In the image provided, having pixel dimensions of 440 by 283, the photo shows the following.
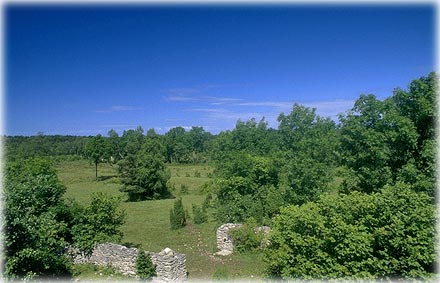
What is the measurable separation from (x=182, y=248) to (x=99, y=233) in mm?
5763

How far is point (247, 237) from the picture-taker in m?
19.8

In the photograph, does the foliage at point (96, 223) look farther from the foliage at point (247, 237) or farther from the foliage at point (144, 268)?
the foliage at point (247, 237)

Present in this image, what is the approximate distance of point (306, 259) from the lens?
1036 centimetres

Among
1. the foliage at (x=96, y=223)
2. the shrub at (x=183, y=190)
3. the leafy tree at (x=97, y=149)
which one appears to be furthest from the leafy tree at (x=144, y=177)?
the foliage at (x=96, y=223)

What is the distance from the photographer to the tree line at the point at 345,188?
31.8 feet

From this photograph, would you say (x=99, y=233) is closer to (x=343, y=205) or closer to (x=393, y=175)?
(x=343, y=205)

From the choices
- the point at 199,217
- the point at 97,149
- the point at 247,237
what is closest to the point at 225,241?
the point at 247,237

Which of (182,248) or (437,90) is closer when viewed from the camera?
(437,90)

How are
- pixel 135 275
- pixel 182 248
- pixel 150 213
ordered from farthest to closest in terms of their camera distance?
pixel 150 213, pixel 182 248, pixel 135 275

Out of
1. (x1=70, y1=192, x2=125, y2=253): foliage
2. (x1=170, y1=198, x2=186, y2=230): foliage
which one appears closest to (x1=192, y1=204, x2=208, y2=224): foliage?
(x1=170, y1=198, x2=186, y2=230): foliage

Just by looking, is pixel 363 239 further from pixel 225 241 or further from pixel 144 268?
pixel 225 241

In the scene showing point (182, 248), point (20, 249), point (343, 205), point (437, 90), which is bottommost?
point (182, 248)

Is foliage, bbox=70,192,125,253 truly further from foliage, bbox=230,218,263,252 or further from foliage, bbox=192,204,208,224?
foliage, bbox=192,204,208,224

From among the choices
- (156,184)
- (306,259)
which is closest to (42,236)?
(306,259)
